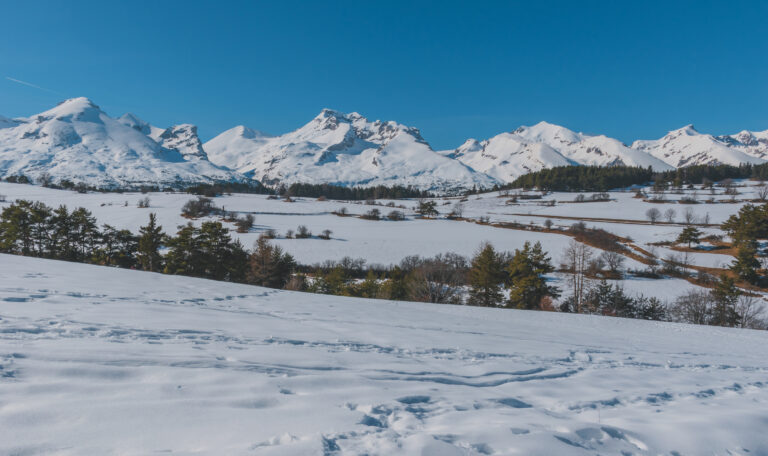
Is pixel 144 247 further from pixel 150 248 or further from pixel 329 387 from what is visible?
pixel 329 387

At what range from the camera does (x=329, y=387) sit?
436 cm

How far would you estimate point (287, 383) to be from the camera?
14.1 ft

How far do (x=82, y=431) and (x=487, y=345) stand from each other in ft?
24.8

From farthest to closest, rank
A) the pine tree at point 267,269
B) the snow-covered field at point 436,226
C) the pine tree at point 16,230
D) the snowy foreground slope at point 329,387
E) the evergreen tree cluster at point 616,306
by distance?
the snow-covered field at point 436,226 → the pine tree at point 267,269 → the evergreen tree cluster at point 616,306 → the pine tree at point 16,230 → the snowy foreground slope at point 329,387

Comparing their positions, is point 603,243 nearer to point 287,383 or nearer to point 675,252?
point 675,252

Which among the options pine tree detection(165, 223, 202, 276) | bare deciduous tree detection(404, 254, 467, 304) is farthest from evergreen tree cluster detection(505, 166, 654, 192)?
pine tree detection(165, 223, 202, 276)

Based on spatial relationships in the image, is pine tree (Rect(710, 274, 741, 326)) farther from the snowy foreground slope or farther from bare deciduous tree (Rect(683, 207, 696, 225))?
bare deciduous tree (Rect(683, 207, 696, 225))

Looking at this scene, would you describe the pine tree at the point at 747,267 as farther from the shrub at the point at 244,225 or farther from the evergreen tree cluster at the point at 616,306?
the shrub at the point at 244,225

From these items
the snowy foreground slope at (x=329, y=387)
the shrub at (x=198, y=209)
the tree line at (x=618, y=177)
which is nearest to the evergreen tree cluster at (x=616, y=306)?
the snowy foreground slope at (x=329, y=387)

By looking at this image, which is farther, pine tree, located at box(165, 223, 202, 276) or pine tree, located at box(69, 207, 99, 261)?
pine tree, located at box(69, 207, 99, 261)

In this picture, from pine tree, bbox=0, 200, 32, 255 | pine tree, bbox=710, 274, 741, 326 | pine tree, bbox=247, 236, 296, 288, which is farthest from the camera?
pine tree, bbox=247, 236, 296, 288

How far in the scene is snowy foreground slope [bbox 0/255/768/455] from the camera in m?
2.96

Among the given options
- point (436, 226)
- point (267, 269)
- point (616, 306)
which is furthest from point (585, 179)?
point (267, 269)

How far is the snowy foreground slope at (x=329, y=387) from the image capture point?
2.96 m
